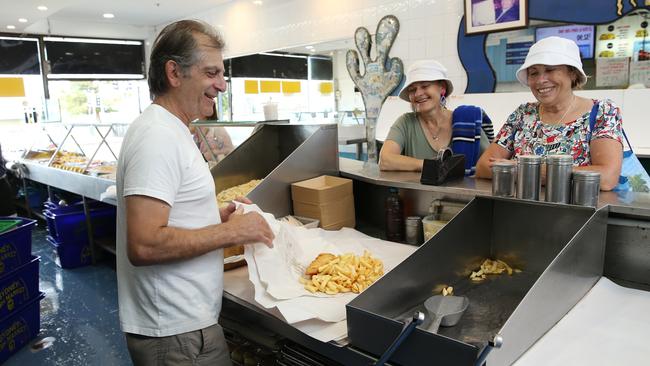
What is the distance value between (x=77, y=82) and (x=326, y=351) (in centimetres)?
874

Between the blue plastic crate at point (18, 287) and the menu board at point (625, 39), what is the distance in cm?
450

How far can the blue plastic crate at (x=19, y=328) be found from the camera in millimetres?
2869

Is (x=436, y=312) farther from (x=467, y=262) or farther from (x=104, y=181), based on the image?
(x=104, y=181)

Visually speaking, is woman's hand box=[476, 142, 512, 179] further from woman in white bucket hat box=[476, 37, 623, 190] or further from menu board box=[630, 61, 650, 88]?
menu board box=[630, 61, 650, 88]

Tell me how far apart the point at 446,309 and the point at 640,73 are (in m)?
3.21

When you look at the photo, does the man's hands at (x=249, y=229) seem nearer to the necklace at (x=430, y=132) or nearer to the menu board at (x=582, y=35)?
the necklace at (x=430, y=132)

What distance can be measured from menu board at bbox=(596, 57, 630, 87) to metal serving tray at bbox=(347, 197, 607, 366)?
2.70 m

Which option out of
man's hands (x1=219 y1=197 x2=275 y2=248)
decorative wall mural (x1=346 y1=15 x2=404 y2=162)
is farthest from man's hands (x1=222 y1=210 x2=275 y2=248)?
decorative wall mural (x1=346 y1=15 x2=404 y2=162)

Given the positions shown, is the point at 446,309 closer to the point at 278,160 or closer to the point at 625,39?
the point at 278,160

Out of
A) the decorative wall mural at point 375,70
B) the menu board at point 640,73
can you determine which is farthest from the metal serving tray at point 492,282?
the decorative wall mural at point 375,70

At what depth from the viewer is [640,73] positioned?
11.3 ft

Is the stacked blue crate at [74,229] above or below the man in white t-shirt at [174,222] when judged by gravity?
below

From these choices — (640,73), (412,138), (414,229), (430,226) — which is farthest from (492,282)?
(640,73)

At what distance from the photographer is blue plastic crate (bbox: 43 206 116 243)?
4.32 metres
